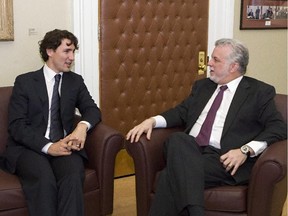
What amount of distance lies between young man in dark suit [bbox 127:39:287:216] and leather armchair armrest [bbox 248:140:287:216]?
130 millimetres

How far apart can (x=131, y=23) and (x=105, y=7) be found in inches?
9.9

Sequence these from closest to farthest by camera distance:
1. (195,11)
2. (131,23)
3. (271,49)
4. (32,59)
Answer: (32,59)
(131,23)
(195,11)
(271,49)

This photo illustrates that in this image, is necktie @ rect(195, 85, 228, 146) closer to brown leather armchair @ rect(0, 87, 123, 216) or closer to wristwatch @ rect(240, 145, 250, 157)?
wristwatch @ rect(240, 145, 250, 157)

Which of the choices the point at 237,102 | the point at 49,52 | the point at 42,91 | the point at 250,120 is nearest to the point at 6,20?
the point at 49,52

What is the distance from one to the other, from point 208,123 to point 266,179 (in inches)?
21.7

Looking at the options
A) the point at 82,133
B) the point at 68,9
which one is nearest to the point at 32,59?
the point at 68,9

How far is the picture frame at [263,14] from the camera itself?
3896 mm

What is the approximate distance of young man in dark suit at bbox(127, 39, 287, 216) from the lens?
2.27 meters

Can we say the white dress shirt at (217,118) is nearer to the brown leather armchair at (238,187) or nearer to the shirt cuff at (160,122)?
the shirt cuff at (160,122)

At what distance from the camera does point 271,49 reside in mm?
4145

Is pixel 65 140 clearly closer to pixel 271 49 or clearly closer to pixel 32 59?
pixel 32 59

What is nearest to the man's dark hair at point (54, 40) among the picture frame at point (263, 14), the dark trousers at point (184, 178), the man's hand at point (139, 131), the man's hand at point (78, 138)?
the man's hand at point (78, 138)

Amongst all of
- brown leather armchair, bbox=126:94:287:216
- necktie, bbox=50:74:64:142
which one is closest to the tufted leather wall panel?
necktie, bbox=50:74:64:142

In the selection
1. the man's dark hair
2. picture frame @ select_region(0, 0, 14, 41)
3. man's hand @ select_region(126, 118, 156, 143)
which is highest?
picture frame @ select_region(0, 0, 14, 41)
